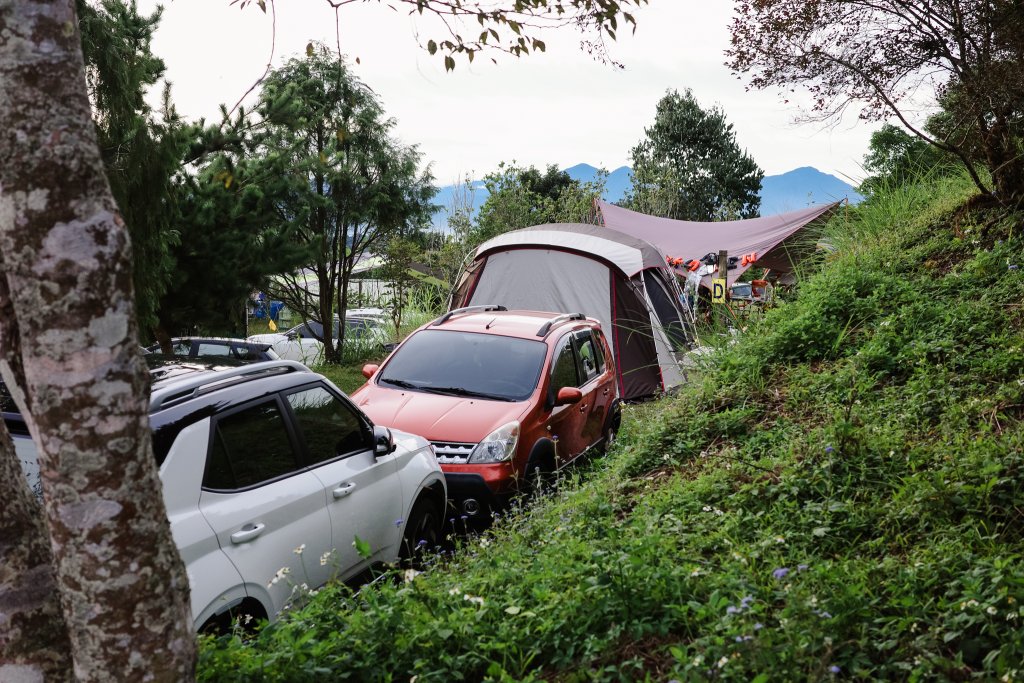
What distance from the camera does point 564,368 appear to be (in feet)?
27.8

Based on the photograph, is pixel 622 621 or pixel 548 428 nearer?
pixel 622 621

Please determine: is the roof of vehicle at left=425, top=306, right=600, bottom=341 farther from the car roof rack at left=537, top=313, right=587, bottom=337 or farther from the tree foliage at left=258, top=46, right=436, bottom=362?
the tree foliage at left=258, top=46, right=436, bottom=362

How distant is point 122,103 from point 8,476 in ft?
24.8

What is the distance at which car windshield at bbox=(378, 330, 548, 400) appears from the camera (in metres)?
7.82

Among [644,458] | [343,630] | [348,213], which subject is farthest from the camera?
[348,213]

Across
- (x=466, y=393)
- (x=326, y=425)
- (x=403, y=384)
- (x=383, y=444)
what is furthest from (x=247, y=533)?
(x=403, y=384)

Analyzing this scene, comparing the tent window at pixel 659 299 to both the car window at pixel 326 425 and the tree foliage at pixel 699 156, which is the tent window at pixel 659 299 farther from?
the tree foliage at pixel 699 156

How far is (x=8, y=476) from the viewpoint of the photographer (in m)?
2.57

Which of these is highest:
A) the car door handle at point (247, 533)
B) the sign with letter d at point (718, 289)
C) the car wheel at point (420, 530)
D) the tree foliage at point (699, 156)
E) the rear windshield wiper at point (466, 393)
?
the tree foliage at point (699, 156)

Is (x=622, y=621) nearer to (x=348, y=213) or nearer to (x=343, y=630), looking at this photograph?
(x=343, y=630)

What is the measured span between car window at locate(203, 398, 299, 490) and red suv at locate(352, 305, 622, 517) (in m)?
2.13

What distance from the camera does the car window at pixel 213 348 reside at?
11.8 meters

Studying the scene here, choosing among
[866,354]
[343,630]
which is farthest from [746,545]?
[866,354]

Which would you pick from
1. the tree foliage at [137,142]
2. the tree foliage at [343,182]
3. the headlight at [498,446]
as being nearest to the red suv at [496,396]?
the headlight at [498,446]
